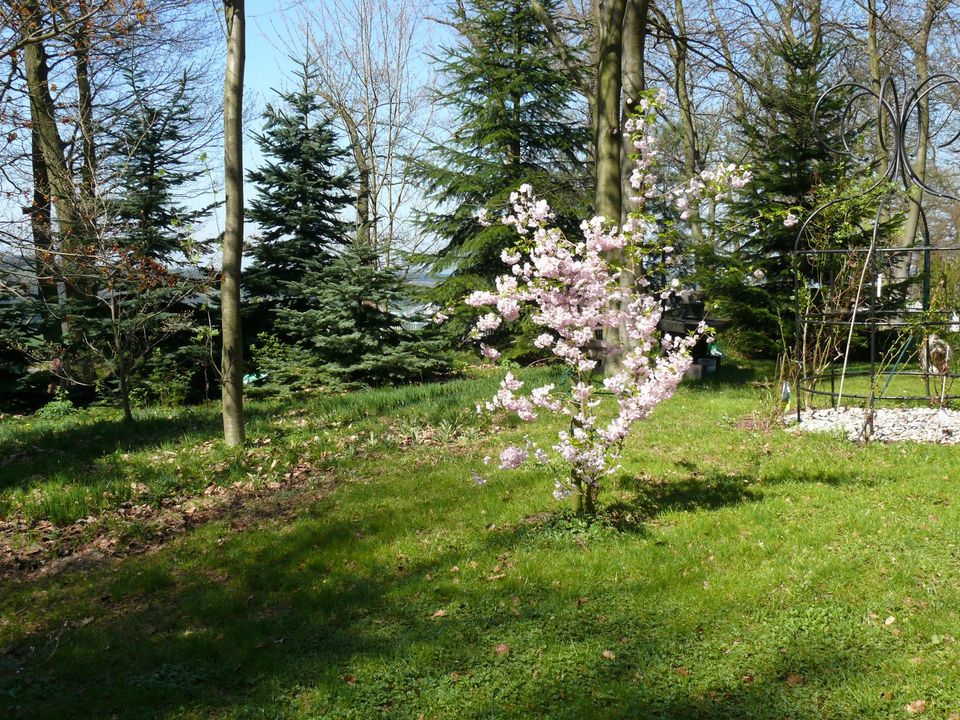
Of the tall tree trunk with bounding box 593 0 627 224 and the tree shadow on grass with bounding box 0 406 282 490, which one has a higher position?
the tall tree trunk with bounding box 593 0 627 224

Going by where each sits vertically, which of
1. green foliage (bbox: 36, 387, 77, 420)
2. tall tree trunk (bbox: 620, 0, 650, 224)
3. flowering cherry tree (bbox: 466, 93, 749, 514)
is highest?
tall tree trunk (bbox: 620, 0, 650, 224)

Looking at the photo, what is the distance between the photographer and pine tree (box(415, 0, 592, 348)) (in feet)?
43.5

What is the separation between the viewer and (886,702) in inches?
120

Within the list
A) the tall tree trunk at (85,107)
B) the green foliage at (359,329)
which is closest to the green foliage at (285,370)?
the green foliage at (359,329)

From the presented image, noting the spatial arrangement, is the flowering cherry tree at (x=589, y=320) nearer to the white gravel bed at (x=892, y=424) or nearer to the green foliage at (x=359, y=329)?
the white gravel bed at (x=892, y=424)

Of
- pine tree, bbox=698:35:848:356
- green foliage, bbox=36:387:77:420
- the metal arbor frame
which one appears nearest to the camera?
the metal arbor frame

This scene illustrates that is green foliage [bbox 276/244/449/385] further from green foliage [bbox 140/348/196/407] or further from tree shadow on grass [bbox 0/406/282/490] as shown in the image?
tree shadow on grass [bbox 0/406/282/490]

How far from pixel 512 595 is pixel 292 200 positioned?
11547 mm

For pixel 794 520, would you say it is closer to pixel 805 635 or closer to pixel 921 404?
pixel 805 635

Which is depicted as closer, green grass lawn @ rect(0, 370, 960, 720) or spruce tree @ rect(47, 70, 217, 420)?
green grass lawn @ rect(0, 370, 960, 720)

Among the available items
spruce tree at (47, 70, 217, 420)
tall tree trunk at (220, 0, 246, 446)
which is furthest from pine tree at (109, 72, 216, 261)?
Result: tall tree trunk at (220, 0, 246, 446)

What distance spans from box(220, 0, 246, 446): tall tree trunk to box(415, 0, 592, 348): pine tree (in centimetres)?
631

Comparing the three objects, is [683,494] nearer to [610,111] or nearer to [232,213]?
[232,213]

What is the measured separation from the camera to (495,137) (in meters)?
13.4
